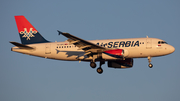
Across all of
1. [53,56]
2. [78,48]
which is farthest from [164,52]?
[53,56]

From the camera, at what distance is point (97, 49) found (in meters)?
47.4

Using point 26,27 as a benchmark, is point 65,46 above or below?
below

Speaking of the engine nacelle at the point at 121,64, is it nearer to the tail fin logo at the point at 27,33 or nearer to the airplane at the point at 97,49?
the airplane at the point at 97,49

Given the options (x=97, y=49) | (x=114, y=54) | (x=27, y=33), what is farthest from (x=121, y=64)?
(x=27, y=33)

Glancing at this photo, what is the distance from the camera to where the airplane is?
154ft

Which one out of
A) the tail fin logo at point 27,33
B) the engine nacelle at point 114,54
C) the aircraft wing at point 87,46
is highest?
the tail fin logo at point 27,33

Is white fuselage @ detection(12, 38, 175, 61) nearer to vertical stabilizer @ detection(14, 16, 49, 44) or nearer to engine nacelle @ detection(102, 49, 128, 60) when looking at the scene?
engine nacelle @ detection(102, 49, 128, 60)

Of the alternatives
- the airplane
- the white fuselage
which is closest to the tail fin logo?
the airplane

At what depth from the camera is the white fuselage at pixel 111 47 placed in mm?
47219

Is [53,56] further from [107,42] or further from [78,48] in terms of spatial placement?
[107,42]

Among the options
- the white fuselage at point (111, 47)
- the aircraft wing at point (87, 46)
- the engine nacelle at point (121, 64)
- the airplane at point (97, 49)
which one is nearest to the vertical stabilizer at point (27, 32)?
the airplane at point (97, 49)

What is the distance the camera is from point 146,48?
1858 inches

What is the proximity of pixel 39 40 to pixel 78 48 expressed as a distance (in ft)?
27.0

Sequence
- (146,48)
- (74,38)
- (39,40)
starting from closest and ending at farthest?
(74,38) < (146,48) < (39,40)
